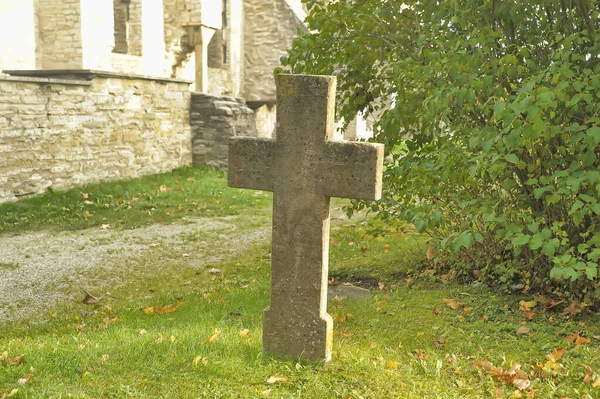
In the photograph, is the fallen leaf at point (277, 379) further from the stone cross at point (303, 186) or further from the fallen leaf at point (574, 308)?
the fallen leaf at point (574, 308)

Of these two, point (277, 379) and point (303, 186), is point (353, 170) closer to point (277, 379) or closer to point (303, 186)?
point (303, 186)

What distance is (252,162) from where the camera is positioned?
3.79 meters

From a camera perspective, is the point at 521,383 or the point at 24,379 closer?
the point at 24,379

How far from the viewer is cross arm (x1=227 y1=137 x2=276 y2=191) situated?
374 cm

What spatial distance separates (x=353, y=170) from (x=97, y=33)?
13466mm

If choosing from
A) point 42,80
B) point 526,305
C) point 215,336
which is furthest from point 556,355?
point 42,80

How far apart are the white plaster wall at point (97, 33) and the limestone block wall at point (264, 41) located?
5.78m

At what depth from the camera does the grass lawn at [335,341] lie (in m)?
3.48

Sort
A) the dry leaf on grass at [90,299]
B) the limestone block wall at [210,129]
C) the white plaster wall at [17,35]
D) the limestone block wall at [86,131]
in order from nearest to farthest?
the dry leaf on grass at [90,299]
the limestone block wall at [86,131]
the white plaster wall at [17,35]
the limestone block wall at [210,129]

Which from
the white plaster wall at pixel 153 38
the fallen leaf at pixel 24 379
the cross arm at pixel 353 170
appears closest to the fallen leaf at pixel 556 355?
the cross arm at pixel 353 170

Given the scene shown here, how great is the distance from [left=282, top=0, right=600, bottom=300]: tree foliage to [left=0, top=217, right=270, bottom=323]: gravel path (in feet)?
9.35

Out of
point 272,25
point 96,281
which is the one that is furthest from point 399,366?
point 272,25

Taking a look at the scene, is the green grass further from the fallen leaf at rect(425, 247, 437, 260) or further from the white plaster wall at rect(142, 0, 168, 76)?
the white plaster wall at rect(142, 0, 168, 76)

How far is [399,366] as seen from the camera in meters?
3.87
